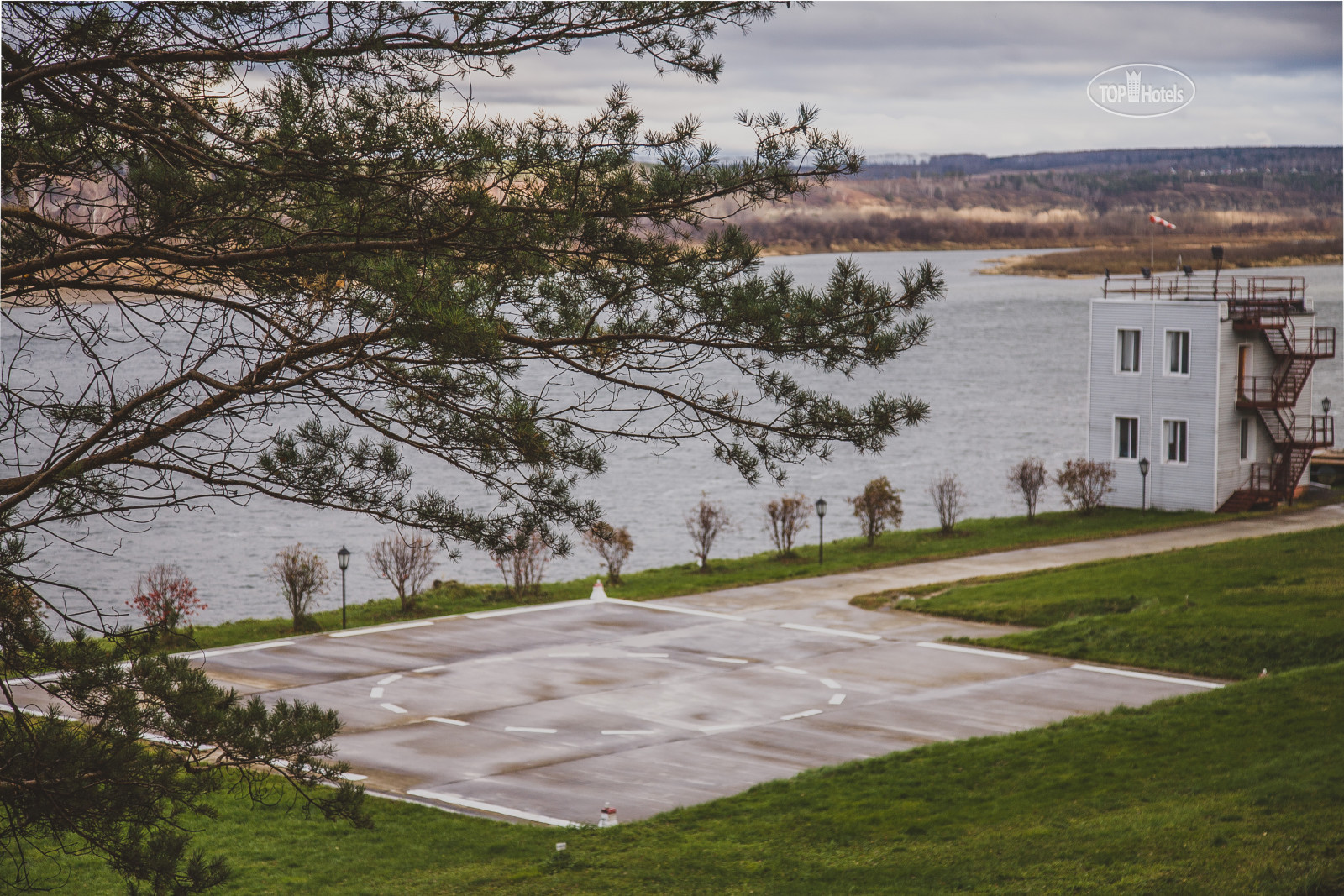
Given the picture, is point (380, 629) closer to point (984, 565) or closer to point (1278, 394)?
point (984, 565)

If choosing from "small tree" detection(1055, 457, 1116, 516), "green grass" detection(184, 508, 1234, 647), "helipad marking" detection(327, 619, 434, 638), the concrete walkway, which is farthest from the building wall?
"helipad marking" detection(327, 619, 434, 638)

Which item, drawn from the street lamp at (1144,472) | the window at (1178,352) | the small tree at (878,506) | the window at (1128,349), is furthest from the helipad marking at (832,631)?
the window at (1128,349)

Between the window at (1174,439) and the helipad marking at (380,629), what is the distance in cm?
2175

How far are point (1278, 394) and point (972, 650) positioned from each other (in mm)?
19068

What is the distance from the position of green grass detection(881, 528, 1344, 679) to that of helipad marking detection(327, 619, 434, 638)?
8.68 metres

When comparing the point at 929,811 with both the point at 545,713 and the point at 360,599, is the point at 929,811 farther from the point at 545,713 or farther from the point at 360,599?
the point at 360,599

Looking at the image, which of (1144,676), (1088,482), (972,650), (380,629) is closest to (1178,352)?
(1088,482)

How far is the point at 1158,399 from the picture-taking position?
1359 inches

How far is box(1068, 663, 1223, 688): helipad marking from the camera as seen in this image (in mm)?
17250

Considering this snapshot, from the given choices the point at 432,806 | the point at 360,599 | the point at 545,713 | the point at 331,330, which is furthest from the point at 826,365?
the point at 360,599

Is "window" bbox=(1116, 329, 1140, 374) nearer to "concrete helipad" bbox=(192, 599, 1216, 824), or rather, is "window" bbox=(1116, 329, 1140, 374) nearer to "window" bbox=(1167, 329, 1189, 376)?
"window" bbox=(1167, 329, 1189, 376)

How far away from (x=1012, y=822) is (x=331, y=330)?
23.8 feet

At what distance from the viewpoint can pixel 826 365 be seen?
7578mm

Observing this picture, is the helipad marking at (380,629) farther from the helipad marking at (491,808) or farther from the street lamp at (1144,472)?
the street lamp at (1144,472)
